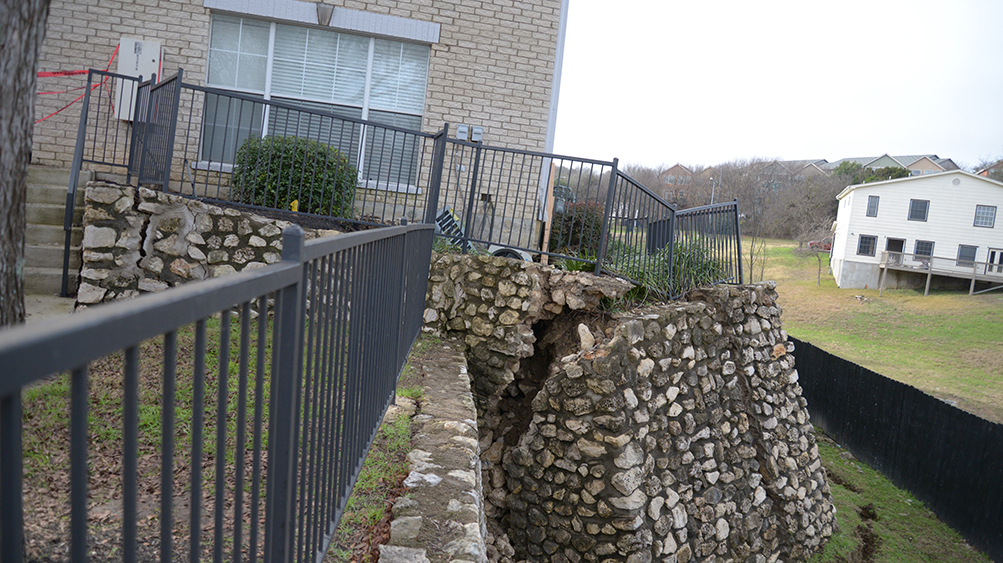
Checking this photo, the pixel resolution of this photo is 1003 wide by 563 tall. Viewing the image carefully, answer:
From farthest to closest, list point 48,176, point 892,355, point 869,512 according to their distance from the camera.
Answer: point 892,355 < point 869,512 < point 48,176

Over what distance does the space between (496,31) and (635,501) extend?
23.2 feet

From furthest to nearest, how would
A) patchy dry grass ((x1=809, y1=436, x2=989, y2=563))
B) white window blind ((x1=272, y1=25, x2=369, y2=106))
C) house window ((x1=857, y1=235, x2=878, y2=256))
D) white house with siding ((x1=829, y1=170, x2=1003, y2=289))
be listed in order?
1. house window ((x1=857, y1=235, x2=878, y2=256))
2. white house with siding ((x1=829, y1=170, x2=1003, y2=289))
3. white window blind ((x1=272, y1=25, x2=369, y2=106))
4. patchy dry grass ((x1=809, y1=436, x2=989, y2=563))

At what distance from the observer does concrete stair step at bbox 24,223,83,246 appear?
628 centimetres

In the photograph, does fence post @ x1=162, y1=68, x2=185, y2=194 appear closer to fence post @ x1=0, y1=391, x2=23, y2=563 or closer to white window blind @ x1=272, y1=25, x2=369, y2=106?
white window blind @ x1=272, y1=25, x2=369, y2=106

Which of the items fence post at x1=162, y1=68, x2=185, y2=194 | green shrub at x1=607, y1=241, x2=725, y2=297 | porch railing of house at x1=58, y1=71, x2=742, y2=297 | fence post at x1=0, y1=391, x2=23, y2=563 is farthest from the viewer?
green shrub at x1=607, y1=241, x2=725, y2=297

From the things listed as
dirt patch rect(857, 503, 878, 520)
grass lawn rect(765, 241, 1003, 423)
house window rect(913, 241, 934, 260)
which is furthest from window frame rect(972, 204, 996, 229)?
dirt patch rect(857, 503, 878, 520)

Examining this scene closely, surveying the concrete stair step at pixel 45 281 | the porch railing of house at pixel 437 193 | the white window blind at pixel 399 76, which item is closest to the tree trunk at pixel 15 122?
the porch railing of house at pixel 437 193

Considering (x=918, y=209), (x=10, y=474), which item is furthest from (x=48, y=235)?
(x=918, y=209)

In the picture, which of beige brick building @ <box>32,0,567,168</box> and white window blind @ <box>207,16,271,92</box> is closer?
beige brick building @ <box>32,0,567,168</box>

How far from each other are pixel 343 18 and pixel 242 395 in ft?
29.0

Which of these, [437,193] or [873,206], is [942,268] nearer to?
[873,206]

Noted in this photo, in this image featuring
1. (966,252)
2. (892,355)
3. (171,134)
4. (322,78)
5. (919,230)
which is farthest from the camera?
(919,230)

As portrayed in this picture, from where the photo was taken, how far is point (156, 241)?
19.9 ft

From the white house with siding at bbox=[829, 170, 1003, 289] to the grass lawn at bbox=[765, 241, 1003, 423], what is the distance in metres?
1.45
